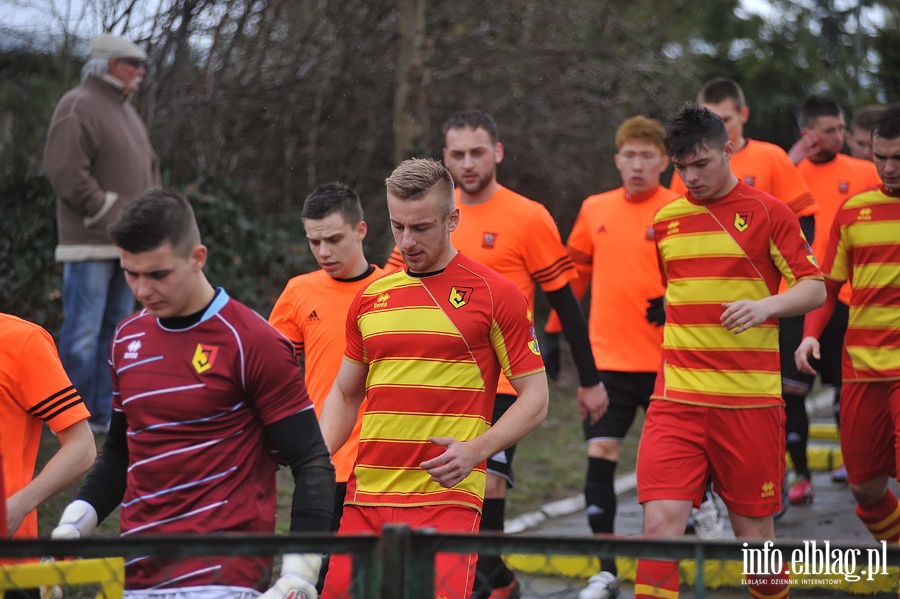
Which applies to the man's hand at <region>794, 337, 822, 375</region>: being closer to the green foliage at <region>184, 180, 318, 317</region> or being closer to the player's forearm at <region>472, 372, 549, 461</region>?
the player's forearm at <region>472, 372, 549, 461</region>

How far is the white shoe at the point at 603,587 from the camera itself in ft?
18.6

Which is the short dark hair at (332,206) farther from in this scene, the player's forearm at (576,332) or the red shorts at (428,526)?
the red shorts at (428,526)

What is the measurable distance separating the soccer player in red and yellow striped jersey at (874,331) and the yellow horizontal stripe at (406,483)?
2492mm

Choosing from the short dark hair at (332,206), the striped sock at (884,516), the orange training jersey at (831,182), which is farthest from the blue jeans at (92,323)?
the orange training jersey at (831,182)

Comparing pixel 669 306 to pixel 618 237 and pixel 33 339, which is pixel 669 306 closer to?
pixel 618 237

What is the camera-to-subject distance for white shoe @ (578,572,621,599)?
223 inches

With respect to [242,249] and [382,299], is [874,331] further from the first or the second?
[242,249]

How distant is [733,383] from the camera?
5.00 m

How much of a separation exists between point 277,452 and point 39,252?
581cm

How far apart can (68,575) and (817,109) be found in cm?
685

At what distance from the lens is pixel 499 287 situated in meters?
4.19

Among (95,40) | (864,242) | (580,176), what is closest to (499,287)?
(864,242)

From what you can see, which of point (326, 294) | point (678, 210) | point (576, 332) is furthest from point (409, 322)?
point (576, 332)

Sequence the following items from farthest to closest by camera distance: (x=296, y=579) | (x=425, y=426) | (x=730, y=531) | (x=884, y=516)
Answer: (x=730, y=531) → (x=884, y=516) → (x=425, y=426) → (x=296, y=579)
